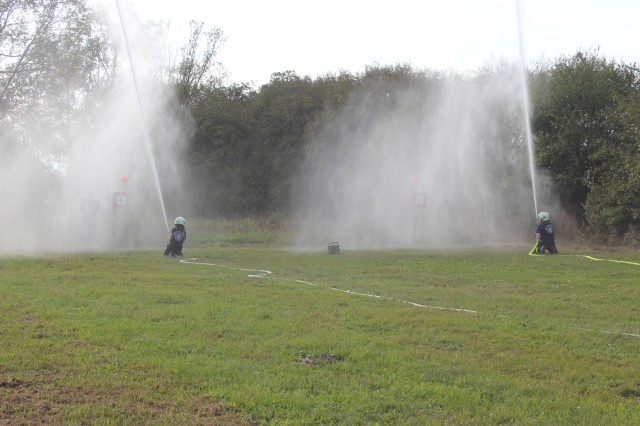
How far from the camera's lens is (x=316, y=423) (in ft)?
19.1

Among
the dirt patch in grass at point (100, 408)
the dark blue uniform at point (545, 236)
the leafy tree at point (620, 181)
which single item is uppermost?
the leafy tree at point (620, 181)

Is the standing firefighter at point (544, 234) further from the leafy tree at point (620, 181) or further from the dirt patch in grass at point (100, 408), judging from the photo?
the dirt patch in grass at point (100, 408)

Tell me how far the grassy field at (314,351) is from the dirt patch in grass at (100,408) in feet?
0.06

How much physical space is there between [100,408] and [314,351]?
291cm

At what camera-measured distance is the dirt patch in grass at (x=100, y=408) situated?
19.1 ft

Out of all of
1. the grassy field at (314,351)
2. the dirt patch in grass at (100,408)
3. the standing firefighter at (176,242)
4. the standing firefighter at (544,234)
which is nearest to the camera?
the dirt patch in grass at (100,408)

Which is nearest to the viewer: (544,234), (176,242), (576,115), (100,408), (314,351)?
(100,408)

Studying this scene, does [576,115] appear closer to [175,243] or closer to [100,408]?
[175,243]

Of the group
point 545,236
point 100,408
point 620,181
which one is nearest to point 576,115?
point 620,181

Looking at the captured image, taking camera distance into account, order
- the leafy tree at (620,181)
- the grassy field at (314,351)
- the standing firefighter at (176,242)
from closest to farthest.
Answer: the grassy field at (314,351)
the standing firefighter at (176,242)
the leafy tree at (620,181)

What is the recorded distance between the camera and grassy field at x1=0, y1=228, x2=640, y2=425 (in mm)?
6145

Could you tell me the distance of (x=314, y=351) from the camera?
8.23m

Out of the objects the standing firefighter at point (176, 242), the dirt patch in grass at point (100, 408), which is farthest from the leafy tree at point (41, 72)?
the dirt patch in grass at point (100, 408)

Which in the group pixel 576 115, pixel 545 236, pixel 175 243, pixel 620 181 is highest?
pixel 576 115
